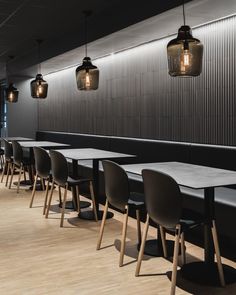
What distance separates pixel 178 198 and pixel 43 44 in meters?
5.89

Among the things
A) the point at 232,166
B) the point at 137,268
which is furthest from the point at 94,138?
the point at 137,268

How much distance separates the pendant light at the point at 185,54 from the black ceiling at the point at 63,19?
1083mm

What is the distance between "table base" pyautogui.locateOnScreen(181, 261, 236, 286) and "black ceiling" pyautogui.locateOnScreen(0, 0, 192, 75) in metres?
2.46

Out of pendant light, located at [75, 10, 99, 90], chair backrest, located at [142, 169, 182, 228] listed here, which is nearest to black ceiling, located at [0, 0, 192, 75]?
pendant light, located at [75, 10, 99, 90]

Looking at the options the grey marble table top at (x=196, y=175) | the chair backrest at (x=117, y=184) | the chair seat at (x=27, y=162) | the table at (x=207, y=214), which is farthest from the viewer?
the chair seat at (x=27, y=162)

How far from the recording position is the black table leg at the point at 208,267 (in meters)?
2.93

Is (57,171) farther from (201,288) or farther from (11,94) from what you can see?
(11,94)

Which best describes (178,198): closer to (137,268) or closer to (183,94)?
(137,268)

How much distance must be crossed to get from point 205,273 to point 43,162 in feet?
8.88

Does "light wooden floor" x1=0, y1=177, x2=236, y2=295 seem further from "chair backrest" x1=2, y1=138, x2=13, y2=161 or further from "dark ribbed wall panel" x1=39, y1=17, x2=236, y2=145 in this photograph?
"chair backrest" x1=2, y1=138, x2=13, y2=161

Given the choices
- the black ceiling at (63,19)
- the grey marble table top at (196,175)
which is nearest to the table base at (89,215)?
the grey marble table top at (196,175)

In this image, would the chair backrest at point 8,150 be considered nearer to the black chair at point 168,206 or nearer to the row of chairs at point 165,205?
the row of chairs at point 165,205

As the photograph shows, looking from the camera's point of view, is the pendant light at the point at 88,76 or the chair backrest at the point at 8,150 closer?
the pendant light at the point at 88,76

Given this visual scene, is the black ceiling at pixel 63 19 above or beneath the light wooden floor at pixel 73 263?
above
